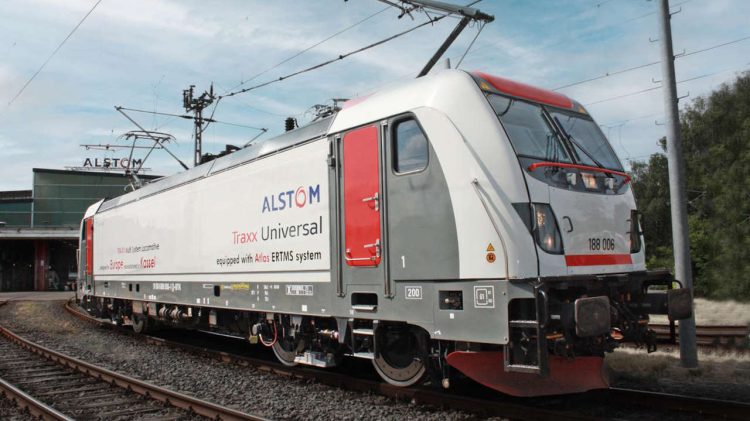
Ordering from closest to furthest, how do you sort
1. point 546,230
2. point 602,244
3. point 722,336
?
point 546,230, point 602,244, point 722,336

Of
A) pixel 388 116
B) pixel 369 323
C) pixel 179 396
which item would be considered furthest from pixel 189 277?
pixel 388 116

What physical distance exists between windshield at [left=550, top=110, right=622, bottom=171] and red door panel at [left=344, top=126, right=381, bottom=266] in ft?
6.98

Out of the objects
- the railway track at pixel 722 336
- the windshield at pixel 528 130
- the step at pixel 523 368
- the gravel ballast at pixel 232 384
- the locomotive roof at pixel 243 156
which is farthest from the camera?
the railway track at pixel 722 336

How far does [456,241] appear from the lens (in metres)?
5.76

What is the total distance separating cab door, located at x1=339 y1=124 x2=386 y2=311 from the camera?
6586 millimetres

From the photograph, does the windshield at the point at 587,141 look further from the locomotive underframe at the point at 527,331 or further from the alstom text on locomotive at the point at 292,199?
the alstom text on locomotive at the point at 292,199

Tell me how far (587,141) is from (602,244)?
1.35 meters

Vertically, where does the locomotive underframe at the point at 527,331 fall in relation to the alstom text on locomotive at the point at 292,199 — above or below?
below

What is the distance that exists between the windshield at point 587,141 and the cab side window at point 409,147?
5.34 ft

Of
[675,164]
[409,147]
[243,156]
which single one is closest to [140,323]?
[243,156]

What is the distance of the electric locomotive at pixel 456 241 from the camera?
5.46 meters

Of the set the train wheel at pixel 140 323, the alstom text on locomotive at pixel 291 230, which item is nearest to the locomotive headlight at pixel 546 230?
the alstom text on locomotive at pixel 291 230

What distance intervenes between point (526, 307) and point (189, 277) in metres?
7.01

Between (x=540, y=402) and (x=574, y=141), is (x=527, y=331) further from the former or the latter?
(x=574, y=141)
